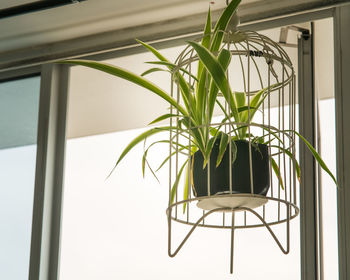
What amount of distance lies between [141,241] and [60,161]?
0.53 meters

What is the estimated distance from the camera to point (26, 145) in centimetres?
271

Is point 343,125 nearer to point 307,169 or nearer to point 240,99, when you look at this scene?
point 307,169

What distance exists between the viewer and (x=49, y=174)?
8.46 ft

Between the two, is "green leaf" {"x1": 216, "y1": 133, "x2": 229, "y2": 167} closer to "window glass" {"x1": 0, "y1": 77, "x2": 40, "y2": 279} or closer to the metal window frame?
the metal window frame

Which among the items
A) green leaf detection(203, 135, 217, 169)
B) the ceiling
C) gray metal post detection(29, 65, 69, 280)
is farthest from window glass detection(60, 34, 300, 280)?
green leaf detection(203, 135, 217, 169)

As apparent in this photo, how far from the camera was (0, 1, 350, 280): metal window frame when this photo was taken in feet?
6.89

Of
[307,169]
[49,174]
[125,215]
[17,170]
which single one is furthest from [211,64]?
[17,170]

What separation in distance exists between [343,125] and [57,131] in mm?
1251

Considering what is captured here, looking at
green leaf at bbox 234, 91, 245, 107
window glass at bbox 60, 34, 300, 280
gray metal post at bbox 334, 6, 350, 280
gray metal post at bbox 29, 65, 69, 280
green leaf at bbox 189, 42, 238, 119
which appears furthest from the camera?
gray metal post at bbox 29, 65, 69, 280

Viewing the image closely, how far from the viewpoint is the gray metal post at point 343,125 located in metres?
2.02

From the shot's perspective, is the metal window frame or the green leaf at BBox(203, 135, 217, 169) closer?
the green leaf at BBox(203, 135, 217, 169)

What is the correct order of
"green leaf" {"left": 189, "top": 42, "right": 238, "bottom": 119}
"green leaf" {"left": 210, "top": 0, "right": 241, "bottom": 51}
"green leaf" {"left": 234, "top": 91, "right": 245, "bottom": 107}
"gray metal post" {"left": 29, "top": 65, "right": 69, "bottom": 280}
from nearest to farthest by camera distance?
1. "green leaf" {"left": 189, "top": 42, "right": 238, "bottom": 119}
2. "green leaf" {"left": 210, "top": 0, "right": 241, "bottom": 51}
3. "green leaf" {"left": 234, "top": 91, "right": 245, "bottom": 107}
4. "gray metal post" {"left": 29, "top": 65, "right": 69, "bottom": 280}

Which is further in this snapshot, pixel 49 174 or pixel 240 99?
pixel 49 174

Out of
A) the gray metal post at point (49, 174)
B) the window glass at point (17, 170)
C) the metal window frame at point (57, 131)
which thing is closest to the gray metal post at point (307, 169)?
the metal window frame at point (57, 131)
